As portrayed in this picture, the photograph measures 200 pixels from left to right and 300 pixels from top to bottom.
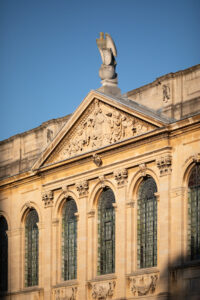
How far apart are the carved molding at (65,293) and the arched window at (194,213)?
7367 mm

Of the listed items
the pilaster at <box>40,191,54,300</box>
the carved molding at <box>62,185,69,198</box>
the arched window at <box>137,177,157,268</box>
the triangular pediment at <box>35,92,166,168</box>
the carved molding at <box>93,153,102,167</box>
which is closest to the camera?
the arched window at <box>137,177,157,268</box>

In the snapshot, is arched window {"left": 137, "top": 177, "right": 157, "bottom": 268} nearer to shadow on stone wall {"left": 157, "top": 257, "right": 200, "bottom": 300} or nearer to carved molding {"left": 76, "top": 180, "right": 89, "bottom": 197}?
shadow on stone wall {"left": 157, "top": 257, "right": 200, "bottom": 300}

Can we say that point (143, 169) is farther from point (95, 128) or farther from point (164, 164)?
point (95, 128)

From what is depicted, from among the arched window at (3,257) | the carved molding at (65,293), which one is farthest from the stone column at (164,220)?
the arched window at (3,257)

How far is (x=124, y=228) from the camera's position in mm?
42656

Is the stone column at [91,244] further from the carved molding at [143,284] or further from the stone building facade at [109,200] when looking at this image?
the carved molding at [143,284]

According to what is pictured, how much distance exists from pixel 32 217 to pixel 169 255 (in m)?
11.2

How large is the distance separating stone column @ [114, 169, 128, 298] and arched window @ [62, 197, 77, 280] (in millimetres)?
3523

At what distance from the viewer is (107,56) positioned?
1757 inches

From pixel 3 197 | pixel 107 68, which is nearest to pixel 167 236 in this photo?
pixel 107 68

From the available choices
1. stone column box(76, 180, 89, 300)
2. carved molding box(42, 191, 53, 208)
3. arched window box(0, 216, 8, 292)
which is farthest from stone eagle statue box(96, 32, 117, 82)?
arched window box(0, 216, 8, 292)

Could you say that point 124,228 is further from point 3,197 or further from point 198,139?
point 3,197

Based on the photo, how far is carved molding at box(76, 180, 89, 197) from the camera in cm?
4509

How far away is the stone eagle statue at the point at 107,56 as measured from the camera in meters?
44.7
